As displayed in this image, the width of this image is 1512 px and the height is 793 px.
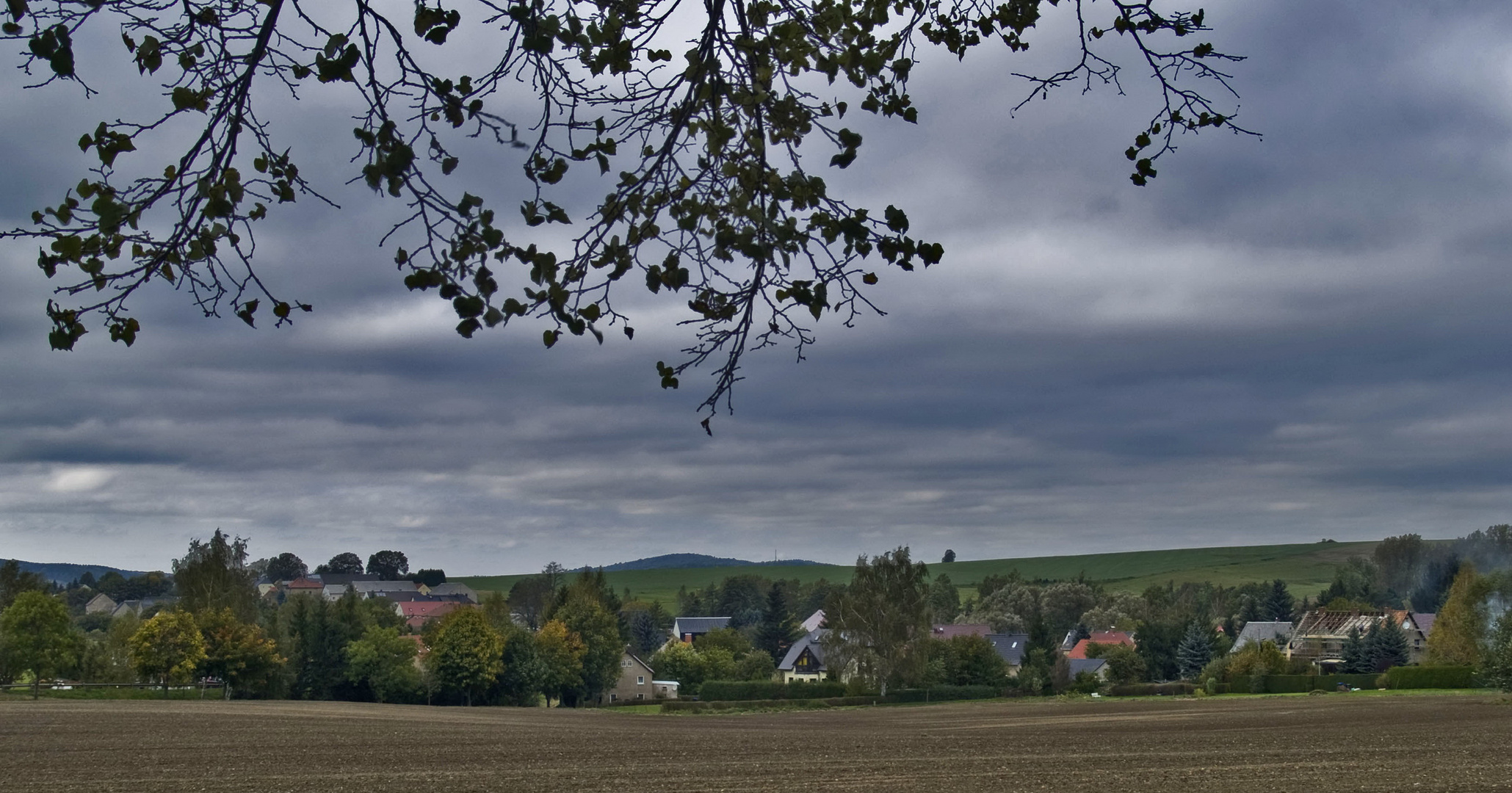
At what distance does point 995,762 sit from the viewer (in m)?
26.0

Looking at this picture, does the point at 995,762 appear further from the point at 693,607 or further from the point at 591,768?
the point at 693,607

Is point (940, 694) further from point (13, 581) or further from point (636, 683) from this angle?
point (13, 581)

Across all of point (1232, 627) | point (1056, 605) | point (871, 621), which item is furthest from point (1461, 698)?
point (1056, 605)

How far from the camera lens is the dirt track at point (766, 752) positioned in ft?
71.4

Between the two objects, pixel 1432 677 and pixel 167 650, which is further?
pixel 1432 677

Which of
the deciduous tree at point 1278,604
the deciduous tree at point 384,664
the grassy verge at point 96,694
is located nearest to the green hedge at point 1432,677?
the deciduous tree at point 1278,604

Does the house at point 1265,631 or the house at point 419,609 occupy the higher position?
the house at point 419,609

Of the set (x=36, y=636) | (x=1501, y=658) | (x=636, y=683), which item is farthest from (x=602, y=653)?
(x=1501, y=658)

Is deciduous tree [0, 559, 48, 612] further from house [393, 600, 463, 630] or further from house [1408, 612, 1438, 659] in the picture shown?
house [1408, 612, 1438, 659]

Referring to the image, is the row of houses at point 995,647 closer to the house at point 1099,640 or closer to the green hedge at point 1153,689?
the house at point 1099,640

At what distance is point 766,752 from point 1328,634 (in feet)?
269

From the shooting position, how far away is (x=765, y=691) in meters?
73.1

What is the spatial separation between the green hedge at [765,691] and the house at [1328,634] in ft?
127

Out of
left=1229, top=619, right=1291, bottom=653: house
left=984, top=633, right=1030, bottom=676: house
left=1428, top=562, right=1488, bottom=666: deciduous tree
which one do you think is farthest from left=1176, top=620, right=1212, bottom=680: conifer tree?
left=984, top=633, right=1030, bottom=676: house
